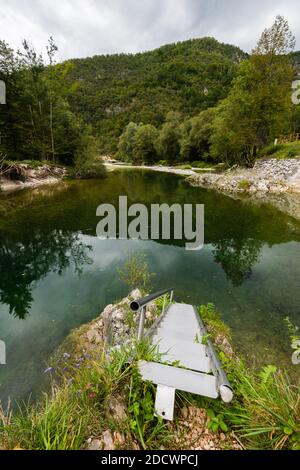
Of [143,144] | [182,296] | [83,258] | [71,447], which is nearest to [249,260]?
[182,296]

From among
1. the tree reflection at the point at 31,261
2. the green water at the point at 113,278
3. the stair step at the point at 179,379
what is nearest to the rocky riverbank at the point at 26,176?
the green water at the point at 113,278

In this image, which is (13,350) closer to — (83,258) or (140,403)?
(140,403)

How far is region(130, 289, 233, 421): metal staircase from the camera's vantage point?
2061 millimetres

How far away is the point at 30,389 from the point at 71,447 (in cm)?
282

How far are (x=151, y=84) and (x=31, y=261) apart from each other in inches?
5398

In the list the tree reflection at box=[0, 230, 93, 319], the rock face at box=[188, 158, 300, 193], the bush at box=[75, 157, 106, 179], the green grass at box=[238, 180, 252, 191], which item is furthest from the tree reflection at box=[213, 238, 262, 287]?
the bush at box=[75, 157, 106, 179]

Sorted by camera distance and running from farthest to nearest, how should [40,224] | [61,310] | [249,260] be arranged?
[40,224] → [249,260] → [61,310]

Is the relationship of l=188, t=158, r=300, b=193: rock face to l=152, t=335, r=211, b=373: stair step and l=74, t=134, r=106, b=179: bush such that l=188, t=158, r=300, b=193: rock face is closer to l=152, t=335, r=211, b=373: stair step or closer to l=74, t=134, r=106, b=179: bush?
l=74, t=134, r=106, b=179: bush

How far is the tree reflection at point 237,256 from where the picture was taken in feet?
25.8

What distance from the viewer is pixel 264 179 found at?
77.2 ft

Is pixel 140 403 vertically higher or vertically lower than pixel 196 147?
lower

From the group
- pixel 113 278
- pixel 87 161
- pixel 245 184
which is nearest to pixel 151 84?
pixel 87 161
